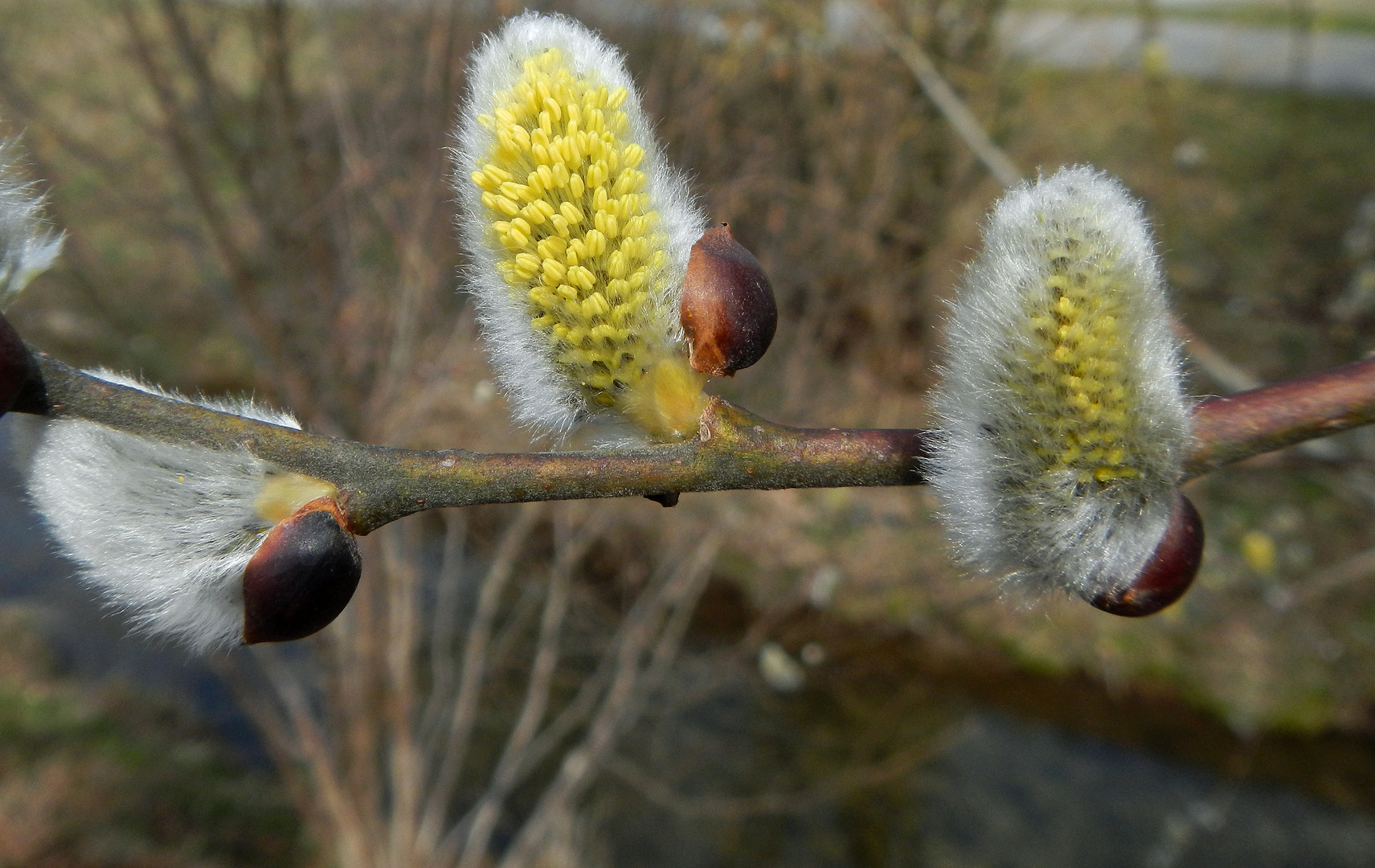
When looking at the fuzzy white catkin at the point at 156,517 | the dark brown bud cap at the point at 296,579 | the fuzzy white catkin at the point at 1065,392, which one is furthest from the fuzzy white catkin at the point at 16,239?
the fuzzy white catkin at the point at 1065,392

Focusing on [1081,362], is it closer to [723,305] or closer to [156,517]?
[723,305]

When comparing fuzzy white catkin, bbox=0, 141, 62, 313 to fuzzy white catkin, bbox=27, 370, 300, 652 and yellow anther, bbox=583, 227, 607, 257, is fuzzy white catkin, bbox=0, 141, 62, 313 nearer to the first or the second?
fuzzy white catkin, bbox=27, 370, 300, 652

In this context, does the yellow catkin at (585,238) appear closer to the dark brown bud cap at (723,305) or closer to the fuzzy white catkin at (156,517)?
the dark brown bud cap at (723,305)


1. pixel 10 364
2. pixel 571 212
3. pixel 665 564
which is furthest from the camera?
pixel 665 564

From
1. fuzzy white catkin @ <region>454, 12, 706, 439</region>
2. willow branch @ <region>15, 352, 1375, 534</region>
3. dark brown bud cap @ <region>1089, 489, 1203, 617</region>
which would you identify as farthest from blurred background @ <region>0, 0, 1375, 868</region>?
dark brown bud cap @ <region>1089, 489, 1203, 617</region>

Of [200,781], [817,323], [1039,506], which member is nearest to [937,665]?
[817,323]

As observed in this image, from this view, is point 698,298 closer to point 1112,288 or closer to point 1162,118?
point 1112,288

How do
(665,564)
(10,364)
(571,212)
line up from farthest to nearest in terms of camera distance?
(665,564) < (571,212) < (10,364)

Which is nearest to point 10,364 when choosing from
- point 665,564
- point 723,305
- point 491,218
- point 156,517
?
point 156,517
